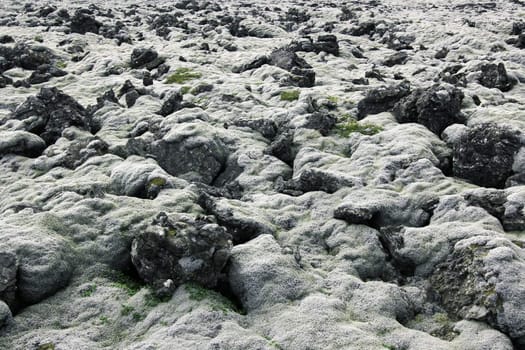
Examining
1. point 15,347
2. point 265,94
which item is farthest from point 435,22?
point 15,347

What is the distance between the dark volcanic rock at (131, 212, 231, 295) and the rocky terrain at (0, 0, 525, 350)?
5cm

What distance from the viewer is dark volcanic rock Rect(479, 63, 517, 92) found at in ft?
113

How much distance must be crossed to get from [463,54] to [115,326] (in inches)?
1883

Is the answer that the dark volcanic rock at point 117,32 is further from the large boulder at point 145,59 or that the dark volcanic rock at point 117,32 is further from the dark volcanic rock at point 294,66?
the dark volcanic rock at point 294,66

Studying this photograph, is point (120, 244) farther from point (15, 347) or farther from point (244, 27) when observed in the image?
point (244, 27)

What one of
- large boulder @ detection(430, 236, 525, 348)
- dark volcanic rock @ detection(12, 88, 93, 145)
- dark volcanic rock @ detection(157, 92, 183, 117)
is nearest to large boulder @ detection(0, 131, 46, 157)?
dark volcanic rock @ detection(12, 88, 93, 145)

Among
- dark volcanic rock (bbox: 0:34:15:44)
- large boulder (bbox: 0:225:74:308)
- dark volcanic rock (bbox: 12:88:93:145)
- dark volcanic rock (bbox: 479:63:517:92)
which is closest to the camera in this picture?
large boulder (bbox: 0:225:74:308)

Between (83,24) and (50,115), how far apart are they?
131 ft

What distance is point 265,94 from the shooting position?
35281 mm

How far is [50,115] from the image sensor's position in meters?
28.7

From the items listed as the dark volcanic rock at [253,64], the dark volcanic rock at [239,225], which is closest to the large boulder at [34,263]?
the dark volcanic rock at [239,225]

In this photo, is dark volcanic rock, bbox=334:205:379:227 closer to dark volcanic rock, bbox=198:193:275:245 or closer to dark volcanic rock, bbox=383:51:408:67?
dark volcanic rock, bbox=198:193:275:245

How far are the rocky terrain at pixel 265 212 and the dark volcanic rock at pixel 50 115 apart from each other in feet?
0.40

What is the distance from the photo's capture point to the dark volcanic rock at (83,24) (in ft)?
Result: 203
